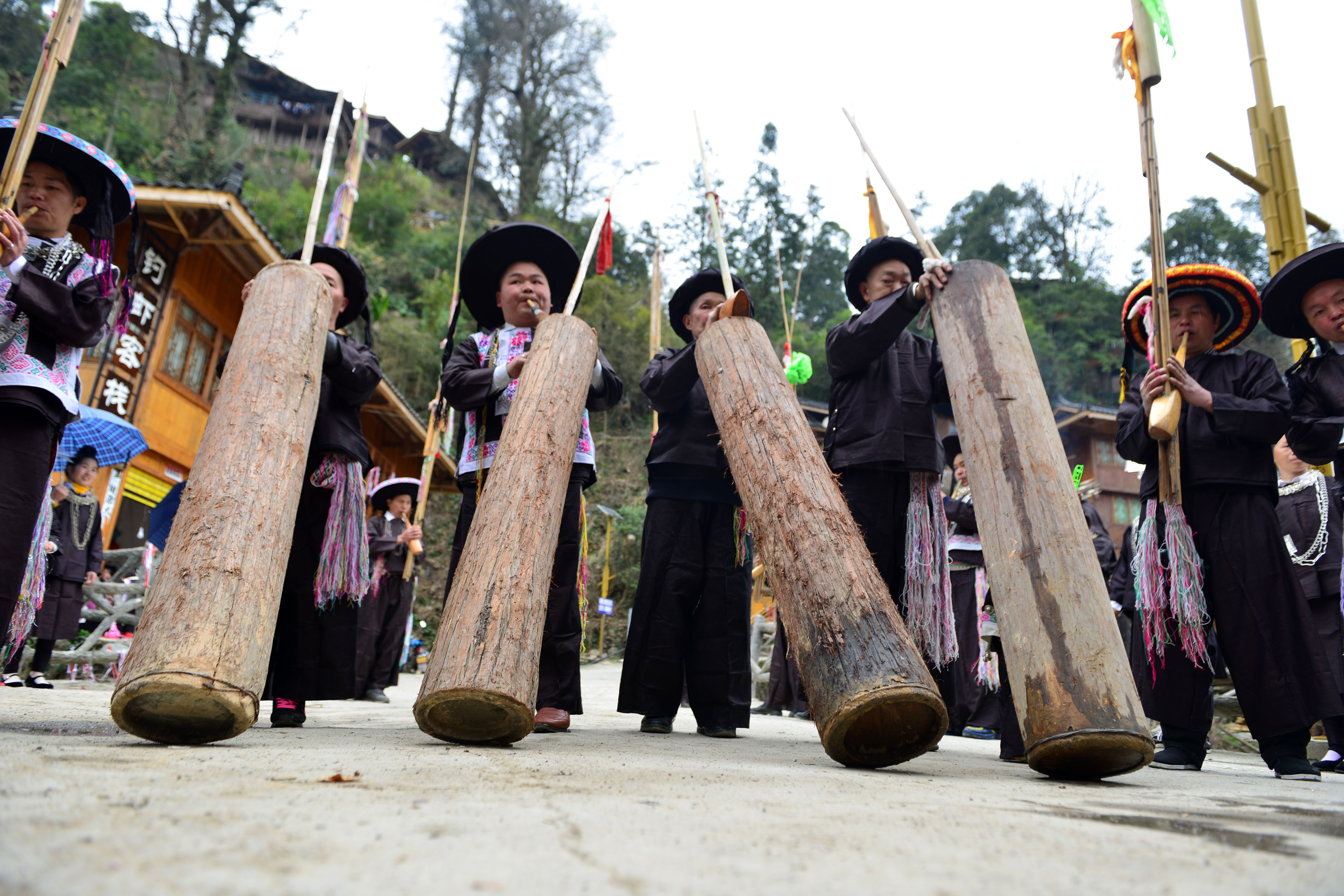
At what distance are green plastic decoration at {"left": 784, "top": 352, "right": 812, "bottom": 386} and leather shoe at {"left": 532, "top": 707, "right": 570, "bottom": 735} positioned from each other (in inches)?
223

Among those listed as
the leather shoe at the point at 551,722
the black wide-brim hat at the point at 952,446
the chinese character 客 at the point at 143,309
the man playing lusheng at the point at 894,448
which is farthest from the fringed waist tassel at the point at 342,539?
the chinese character 客 at the point at 143,309

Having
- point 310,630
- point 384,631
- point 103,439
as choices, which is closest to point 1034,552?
point 310,630

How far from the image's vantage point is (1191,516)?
306cm

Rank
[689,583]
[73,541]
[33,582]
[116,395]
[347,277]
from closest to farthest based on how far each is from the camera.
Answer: [33,582] < [689,583] < [347,277] < [73,541] < [116,395]

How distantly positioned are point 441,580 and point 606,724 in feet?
53.4

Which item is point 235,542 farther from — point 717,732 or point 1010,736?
point 1010,736

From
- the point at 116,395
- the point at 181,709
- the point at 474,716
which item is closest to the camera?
the point at 181,709

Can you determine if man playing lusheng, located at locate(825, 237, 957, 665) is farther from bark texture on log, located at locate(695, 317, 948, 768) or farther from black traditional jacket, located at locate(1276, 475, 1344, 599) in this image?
black traditional jacket, located at locate(1276, 475, 1344, 599)

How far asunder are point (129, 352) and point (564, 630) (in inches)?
330

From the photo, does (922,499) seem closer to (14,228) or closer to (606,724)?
(606,724)

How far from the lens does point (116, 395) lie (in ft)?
29.8

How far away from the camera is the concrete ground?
88 cm

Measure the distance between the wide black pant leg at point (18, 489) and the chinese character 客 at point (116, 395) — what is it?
7.69m

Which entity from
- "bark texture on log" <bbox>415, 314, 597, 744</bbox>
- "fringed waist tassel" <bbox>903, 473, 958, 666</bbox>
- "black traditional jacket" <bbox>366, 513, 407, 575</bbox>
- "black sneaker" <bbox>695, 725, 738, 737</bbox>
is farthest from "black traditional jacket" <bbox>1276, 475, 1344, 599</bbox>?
"black traditional jacket" <bbox>366, 513, 407, 575</bbox>
